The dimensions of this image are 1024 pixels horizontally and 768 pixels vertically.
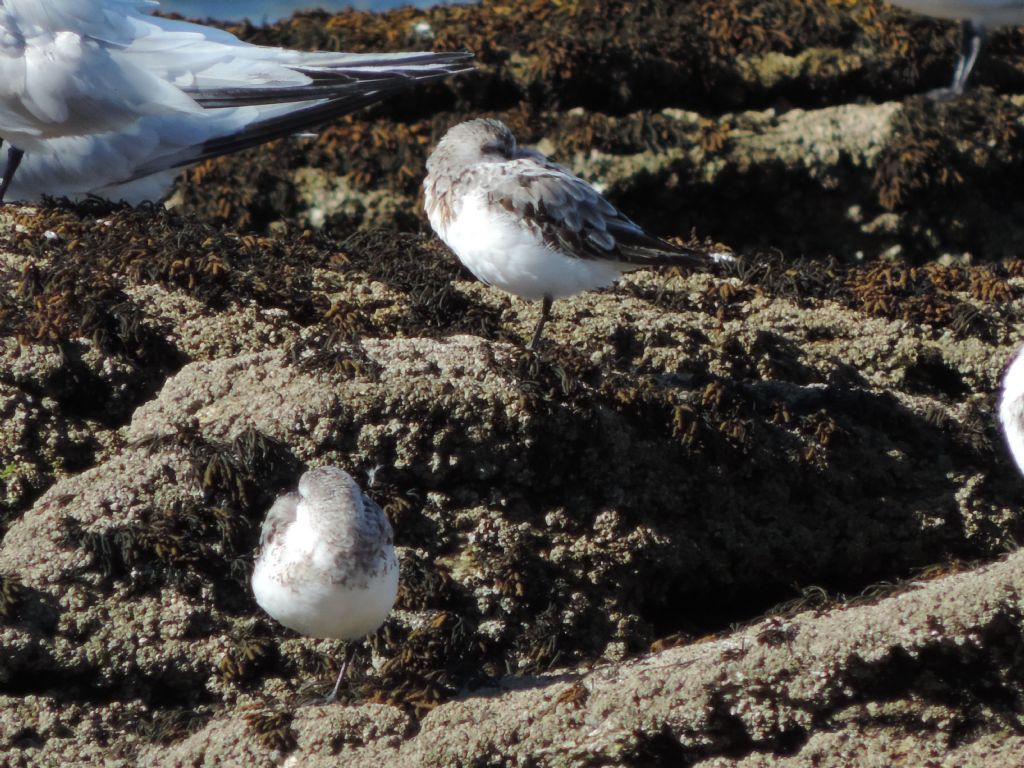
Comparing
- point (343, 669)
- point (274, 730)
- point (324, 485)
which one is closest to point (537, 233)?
point (324, 485)

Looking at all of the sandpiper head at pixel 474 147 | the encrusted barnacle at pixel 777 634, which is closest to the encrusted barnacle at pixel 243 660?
the encrusted barnacle at pixel 777 634

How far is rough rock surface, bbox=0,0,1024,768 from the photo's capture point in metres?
4.58

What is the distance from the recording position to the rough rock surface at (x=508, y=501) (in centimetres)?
458

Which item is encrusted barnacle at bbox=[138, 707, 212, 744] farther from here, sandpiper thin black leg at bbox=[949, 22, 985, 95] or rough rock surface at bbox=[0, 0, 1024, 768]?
sandpiper thin black leg at bbox=[949, 22, 985, 95]

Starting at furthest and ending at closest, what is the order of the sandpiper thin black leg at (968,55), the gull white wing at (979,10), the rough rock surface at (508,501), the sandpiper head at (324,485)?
the sandpiper thin black leg at (968,55)
the gull white wing at (979,10)
the sandpiper head at (324,485)
the rough rock surface at (508,501)

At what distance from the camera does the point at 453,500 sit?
5637mm

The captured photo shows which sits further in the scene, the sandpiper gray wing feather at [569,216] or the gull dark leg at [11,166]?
the gull dark leg at [11,166]

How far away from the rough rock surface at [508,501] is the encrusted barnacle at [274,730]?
11 millimetres

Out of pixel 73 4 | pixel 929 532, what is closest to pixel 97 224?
pixel 73 4

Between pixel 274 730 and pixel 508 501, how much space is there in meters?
1.51

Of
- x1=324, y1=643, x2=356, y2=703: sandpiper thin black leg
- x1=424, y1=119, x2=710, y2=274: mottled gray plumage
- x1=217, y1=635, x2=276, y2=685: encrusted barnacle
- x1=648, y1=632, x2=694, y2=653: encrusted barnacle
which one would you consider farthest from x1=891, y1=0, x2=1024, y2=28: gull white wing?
x1=217, y1=635, x2=276, y2=685: encrusted barnacle

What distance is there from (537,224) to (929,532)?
2391mm

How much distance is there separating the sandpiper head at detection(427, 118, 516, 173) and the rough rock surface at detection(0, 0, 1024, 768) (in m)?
0.74

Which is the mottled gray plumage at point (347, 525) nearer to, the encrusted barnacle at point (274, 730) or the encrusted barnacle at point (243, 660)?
the encrusted barnacle at point (274, 730)
